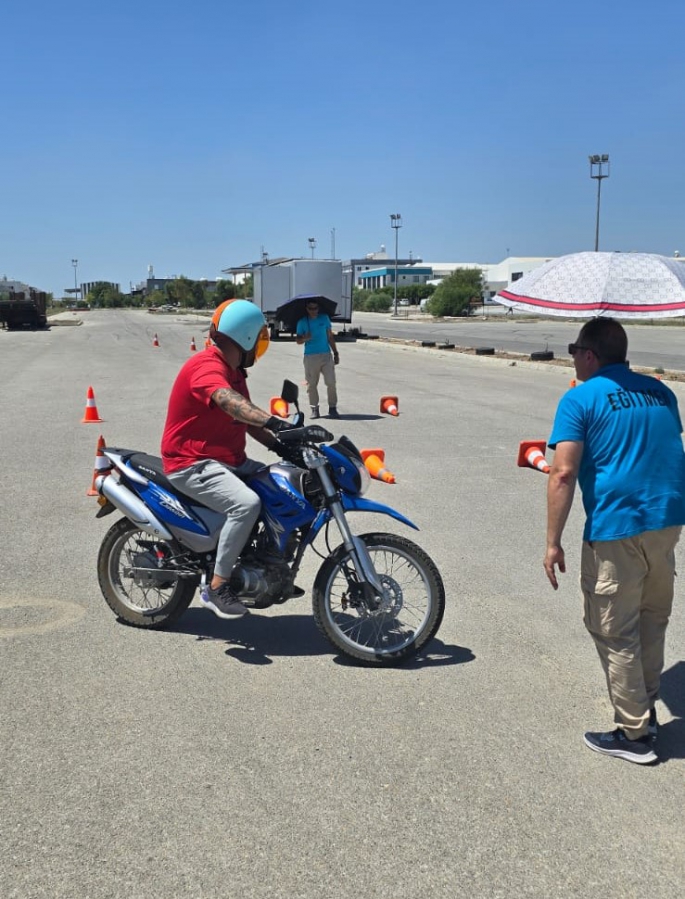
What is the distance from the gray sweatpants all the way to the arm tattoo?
1.11 feet

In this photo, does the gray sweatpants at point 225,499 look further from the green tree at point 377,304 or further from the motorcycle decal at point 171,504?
the green tree at point 377,304

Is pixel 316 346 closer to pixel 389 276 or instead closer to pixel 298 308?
pixel 298 308

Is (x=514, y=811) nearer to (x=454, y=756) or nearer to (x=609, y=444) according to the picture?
(x=454, y=756)

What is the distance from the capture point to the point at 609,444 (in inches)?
136

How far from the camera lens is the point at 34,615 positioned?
5133 mm

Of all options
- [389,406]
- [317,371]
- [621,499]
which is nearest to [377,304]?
[389,406]

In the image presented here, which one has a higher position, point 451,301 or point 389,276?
point 389,276

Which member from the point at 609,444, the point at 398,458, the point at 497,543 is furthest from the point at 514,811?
the point at 398,458

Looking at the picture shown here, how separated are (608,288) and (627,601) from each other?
1577 mm

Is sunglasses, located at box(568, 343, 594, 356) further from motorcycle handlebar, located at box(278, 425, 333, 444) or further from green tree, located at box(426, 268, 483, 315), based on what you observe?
green tree, located at box(426, 268, 483, 315)

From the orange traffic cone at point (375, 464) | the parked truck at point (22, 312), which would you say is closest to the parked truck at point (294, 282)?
the parked truck at point (22, 312)

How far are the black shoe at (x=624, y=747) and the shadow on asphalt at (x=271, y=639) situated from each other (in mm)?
1013

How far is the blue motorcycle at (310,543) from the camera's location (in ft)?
14.4

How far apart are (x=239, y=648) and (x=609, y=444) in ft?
7.81
